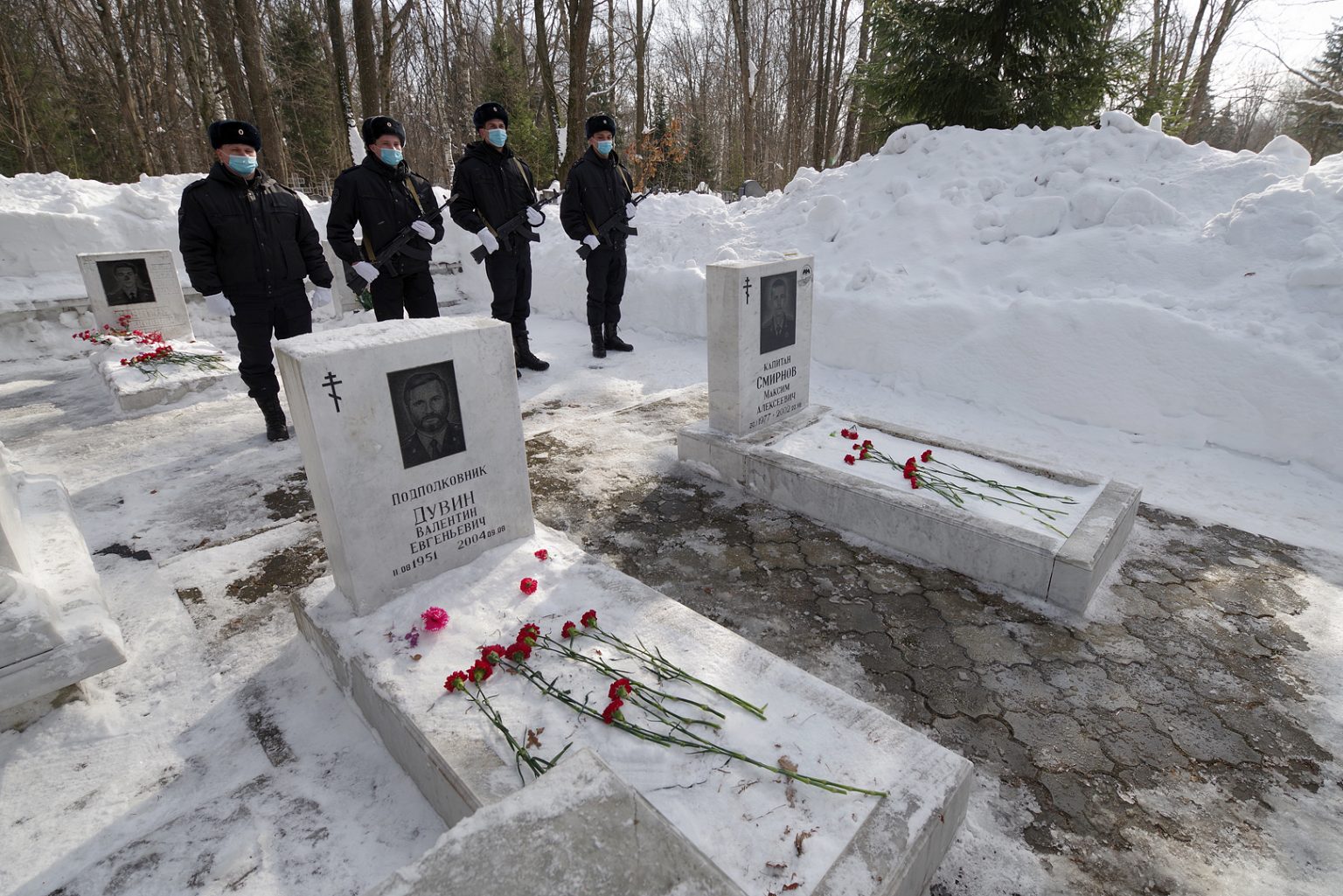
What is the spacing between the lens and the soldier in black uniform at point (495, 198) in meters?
6.16

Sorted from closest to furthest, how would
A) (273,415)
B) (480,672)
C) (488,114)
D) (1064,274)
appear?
1. (480,672)
2. (273,415)
3. (1064,274)
4. (488,114)

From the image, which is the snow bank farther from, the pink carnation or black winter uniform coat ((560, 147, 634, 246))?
the pink carnation

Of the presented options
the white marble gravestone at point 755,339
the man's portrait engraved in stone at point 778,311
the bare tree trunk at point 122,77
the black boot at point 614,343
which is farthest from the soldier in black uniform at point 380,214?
the bare tree trunk at point 122,77

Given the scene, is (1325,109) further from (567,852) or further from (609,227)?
(567,852)

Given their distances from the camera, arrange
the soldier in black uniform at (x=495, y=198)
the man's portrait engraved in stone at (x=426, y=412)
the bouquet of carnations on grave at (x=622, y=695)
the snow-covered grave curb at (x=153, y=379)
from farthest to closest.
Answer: the soldier in black uniform at (x=495, y=198) < the snow-covered grave curb at (x=153, y=379) < the man's portrait engraved in stone at (x=426, y=412) < the bouquet of carnations on grave at (x=622, y=695)

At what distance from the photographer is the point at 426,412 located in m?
2.80

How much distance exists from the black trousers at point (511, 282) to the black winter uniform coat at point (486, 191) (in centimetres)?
12

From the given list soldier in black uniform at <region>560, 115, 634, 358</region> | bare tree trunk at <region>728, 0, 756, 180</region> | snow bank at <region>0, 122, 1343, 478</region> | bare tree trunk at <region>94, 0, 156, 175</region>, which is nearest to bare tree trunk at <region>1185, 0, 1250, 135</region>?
bare tree trunk at <region>728, 0, 756, 180</region>

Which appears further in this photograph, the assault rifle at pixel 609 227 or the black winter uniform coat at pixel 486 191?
the assault rifle at pixel 609 227

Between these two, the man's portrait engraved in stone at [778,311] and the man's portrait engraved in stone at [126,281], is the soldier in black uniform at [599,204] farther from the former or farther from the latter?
the man's portrait engraved in stone at [126,281]

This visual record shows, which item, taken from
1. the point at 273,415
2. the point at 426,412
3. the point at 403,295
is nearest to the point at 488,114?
the point at 403,295

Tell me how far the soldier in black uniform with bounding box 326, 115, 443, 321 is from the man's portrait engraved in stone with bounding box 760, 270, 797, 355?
9.13 ft

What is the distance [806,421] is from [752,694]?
9.26ft

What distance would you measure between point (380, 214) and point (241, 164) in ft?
3.50
